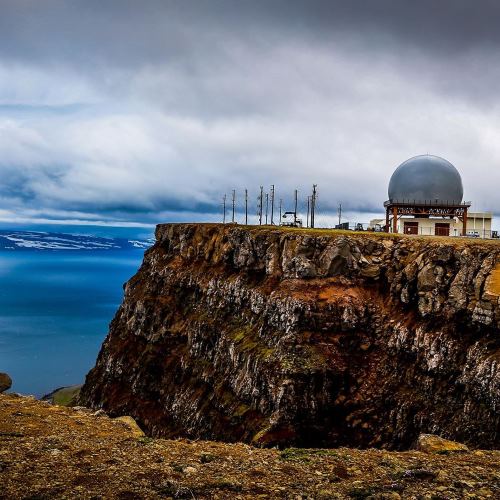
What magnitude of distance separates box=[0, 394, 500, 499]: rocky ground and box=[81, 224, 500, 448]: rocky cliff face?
18.3 meters

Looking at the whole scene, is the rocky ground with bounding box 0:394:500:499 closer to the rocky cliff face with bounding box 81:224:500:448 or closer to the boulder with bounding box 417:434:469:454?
the boulder with bounding box 417:434:469:454

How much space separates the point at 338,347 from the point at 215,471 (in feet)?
100

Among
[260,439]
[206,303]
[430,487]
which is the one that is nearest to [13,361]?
[206,303]

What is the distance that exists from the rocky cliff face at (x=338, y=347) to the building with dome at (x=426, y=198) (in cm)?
2466

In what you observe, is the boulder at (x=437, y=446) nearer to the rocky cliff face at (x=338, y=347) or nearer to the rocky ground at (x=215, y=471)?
the rocky ground at (x=215, y=471)

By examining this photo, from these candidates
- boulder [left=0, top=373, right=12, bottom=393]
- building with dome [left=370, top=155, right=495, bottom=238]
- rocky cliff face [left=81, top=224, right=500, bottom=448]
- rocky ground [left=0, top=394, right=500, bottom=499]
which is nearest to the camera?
rocky ground [left=0, top=394, right=500, bottom=499]

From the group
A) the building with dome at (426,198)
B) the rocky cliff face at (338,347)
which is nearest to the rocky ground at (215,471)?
the rocky cliff face at (338,347)

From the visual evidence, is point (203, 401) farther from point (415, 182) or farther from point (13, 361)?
point (13, 361)

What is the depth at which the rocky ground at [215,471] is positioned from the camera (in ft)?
47.9

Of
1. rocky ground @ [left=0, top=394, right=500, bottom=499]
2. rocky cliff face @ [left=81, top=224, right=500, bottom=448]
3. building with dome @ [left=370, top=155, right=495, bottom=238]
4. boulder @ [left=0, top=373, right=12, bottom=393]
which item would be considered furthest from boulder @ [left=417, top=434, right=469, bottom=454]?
building with dome @ [left=370, top=155, right=495, bottom=238]

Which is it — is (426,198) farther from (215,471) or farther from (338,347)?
(215,471)

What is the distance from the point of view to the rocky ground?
14.6 metres

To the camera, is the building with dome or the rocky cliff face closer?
the rocky cliff face

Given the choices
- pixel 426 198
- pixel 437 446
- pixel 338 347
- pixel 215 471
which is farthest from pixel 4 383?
pixel 426 198
